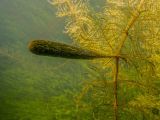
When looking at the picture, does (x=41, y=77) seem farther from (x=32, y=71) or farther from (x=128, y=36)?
(x=128, y=36)

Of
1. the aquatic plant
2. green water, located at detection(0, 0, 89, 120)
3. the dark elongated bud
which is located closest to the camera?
the dark elongated bud

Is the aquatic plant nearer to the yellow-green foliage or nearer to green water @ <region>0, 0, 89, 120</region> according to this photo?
the yellow-green foliage

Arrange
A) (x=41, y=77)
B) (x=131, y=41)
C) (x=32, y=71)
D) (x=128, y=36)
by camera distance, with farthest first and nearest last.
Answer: (x=32, y=71), (x=41, y=77), (x=128, y=36), (x=131, y=41)

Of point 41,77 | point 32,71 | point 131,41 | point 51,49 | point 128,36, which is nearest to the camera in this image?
point 51,49

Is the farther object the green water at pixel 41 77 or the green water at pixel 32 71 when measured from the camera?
the green water at pixel 32 71

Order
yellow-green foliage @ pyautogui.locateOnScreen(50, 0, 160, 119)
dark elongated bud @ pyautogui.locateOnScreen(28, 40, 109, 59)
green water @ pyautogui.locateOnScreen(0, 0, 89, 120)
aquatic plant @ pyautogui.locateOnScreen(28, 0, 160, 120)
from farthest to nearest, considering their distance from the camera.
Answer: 1. green water @ pyautogui.locateOnScreen(0, 0, 89, 120)
2. aquatic plant @ pyautogui.locateOnScreen(28, 0, 160, 120)
3. yellow-green foliage @ pyautogui.locateOnScreen(50, 0, 160, 119)
4. dark elongated bud @ pyautogui.locateOnScreen(28, 40, 109, 59)

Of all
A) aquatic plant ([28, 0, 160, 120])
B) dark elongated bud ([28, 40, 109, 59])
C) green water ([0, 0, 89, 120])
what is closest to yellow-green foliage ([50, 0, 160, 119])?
aquatic plant ([28, 0, 160, 120])

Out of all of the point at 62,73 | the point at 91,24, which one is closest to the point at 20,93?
the point at 62,73

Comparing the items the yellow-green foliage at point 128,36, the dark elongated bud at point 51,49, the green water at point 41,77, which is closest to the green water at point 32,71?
the green water at point 41,77

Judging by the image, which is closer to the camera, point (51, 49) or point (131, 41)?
point (51, 49)

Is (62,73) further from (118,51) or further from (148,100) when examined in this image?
(118,51)

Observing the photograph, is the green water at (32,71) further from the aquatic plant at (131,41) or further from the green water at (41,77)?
the aquatic plant at (131,41)

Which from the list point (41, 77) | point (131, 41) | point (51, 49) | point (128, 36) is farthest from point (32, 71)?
point (51, 49)
